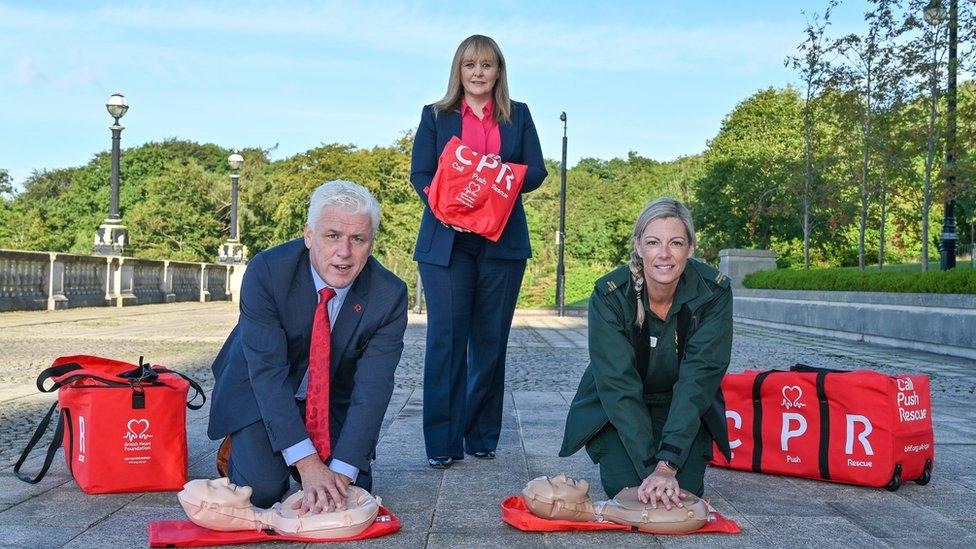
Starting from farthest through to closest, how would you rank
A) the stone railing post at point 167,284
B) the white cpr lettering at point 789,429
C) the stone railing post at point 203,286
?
the stone railing post at point 203,286, the stone railing post at point 167,284, the white cpr lettering at point 789,429

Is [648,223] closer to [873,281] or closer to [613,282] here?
[613,282]

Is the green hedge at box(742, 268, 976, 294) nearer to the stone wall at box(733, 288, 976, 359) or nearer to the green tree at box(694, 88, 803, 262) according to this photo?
the stone wall at box(733, 288, 976, 359)

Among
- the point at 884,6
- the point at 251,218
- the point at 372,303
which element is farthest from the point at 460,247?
the point at 251,218

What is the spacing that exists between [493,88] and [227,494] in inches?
99.5

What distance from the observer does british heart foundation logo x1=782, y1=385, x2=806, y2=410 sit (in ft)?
16.2

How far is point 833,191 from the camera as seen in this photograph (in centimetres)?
2358

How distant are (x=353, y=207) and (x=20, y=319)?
1534 cm

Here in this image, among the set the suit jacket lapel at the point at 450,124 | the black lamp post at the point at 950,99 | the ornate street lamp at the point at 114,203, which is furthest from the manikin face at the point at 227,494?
the ornate street lamp at the point at 114,203

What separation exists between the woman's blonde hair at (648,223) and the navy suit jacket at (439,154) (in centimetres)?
93

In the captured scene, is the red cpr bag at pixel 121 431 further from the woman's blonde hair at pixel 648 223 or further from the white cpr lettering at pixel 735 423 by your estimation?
the white cpr lettering at pixel 735 423

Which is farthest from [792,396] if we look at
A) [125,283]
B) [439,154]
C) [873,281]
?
[125,283]

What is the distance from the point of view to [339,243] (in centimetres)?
391

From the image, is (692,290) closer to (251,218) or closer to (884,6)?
(884,6)

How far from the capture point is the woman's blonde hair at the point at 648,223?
13.8 ft
